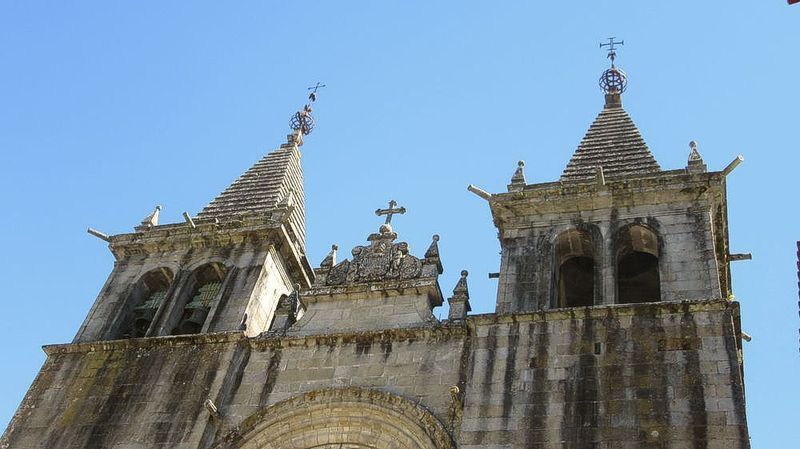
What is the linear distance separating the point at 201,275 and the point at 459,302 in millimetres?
6254

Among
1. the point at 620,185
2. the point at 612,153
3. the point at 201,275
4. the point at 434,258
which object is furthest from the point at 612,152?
the point at 201,275

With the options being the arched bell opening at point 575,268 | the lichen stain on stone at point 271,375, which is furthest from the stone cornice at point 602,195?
the lichen stain on stone at point 271,375

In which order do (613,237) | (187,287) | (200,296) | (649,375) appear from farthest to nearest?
1. (200,296)
2. (187,287)
3. (613,237)
4. (649,375)

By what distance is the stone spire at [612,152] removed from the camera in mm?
20016

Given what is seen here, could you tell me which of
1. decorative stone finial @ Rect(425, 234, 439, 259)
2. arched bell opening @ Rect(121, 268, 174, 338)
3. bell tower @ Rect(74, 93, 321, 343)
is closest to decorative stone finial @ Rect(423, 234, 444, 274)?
decorative stone finial @ Rect(425, 234, 439, 259)

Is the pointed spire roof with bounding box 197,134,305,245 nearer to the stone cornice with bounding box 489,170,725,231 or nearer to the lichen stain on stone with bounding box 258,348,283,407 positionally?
the lichen stain on stone with bounding box 258,348,283,407

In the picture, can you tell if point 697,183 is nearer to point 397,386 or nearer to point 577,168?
point 577,168

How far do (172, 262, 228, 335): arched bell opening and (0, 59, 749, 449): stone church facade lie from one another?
0.15 ft

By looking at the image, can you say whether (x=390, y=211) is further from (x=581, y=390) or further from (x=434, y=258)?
(x=581, y=390)

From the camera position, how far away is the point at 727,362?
14.2 meters

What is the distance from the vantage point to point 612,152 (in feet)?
69.6

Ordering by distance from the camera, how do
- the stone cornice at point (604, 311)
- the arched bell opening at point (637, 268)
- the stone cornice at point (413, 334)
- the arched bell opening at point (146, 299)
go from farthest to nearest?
the arched bell opening at point (146, 299) → the arched bell opening at point (637, 268) → the stone cornice at point (413, 334) → the stone cornice at point (604, 311)

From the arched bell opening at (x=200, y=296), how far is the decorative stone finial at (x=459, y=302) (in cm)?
499

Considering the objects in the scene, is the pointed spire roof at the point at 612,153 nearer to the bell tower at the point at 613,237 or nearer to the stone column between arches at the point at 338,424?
the bell tower at the point at 613,237
